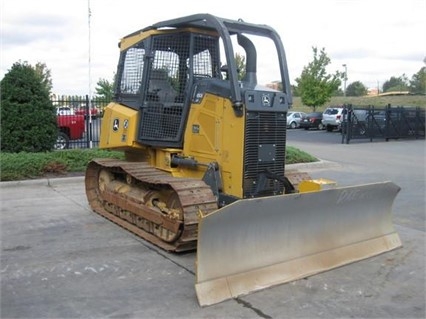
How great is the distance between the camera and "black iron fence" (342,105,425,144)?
23016mm

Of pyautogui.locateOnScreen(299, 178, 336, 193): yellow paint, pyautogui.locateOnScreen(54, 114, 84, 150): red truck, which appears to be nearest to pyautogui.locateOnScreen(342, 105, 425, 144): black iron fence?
pyautogui.locateOnScreen(54, 114, 84, 150): red truck

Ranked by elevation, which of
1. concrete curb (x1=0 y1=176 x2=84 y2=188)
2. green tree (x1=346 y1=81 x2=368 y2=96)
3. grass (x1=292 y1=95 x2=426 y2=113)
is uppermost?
green tree (x1=346 y1=81 x2=368 y2=96)

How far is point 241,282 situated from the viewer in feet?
15.2

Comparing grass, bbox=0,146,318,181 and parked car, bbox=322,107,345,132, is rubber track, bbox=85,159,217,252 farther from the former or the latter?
parked car, bbox=322,107,345,132

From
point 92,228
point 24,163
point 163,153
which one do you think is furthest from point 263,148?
point 24,163

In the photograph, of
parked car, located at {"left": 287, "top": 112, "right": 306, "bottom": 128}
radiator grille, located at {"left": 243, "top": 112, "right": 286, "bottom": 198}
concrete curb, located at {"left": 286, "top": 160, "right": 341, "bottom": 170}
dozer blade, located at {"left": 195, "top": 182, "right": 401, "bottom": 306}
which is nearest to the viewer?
dozer blade, located at {"left": 195, "top": 182, "right": 401, "bottom": 306}

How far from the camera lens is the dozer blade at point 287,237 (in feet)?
14.8

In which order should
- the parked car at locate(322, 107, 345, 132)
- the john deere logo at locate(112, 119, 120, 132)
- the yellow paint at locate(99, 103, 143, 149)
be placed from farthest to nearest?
1. the parked car at locate(322, 107, 345, 132)
2. the john deere logo at locate(112, 119, 120, 132)
3. the yellow paint at locate(99, 103, 143, 149)

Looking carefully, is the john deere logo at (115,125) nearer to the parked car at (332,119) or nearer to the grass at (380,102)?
the parked car at (332,119)

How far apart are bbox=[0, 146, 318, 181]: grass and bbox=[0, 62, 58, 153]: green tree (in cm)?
47

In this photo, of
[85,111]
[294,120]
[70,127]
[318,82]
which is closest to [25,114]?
[70,127]

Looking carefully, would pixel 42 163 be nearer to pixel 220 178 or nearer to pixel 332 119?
pixel 220 178

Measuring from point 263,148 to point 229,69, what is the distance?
40.0 inches

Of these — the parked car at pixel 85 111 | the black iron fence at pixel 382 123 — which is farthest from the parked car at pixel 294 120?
the parked car at pixel 85 111
